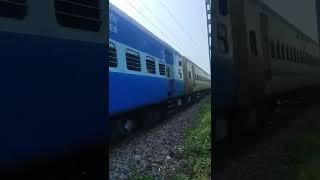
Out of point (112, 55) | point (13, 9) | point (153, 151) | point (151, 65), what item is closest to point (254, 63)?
point (151, 65)

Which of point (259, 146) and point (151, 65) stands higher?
point (151, 65)

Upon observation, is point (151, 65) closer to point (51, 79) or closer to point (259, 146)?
point (51, 79)

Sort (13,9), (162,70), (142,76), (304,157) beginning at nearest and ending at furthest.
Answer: (13,9) < (142,76) < (162,70) < (304,157)

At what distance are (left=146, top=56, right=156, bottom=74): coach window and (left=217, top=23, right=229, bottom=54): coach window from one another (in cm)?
32

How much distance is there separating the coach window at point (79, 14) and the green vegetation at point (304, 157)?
1086 millimetres

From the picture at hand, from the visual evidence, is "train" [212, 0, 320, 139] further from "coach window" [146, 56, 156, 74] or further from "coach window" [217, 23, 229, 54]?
"coach window" [146, 56, 156, 74]

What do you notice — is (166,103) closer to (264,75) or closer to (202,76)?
(202,76)

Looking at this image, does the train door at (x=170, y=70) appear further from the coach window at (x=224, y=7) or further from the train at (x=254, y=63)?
the coach window at (x=224, y=7)

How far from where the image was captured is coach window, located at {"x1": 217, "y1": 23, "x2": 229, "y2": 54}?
7.11 feet

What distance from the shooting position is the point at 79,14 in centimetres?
164

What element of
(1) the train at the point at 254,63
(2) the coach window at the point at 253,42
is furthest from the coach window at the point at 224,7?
(2) the coach window at the point at 253,42

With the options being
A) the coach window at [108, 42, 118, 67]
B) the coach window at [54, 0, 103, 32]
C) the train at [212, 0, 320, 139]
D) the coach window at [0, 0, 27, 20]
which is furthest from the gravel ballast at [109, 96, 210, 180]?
the coach window at [0, 0, 27, 20]

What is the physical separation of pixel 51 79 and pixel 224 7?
0.90 m

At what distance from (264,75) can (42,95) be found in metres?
1.16
